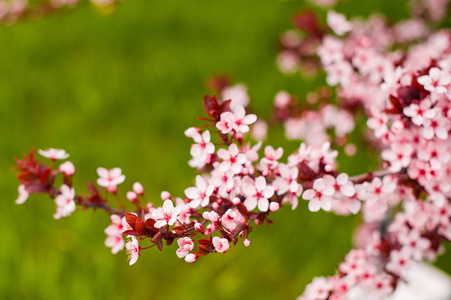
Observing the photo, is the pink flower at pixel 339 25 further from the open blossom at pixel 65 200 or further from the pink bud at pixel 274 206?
the open blossom at pixel 65 200

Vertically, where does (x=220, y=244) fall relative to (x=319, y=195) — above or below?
below

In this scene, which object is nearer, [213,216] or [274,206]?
[213,216]

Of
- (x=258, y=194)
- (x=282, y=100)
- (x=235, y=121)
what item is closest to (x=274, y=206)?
(x=258, y=194)

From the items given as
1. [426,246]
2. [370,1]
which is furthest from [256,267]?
[370,1]

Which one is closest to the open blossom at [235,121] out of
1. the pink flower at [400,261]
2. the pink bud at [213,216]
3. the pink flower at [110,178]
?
the pink bud at [213,216]

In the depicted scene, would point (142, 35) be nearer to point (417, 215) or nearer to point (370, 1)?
point (370, 1)

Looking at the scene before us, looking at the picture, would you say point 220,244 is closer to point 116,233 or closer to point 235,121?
point 235,121
